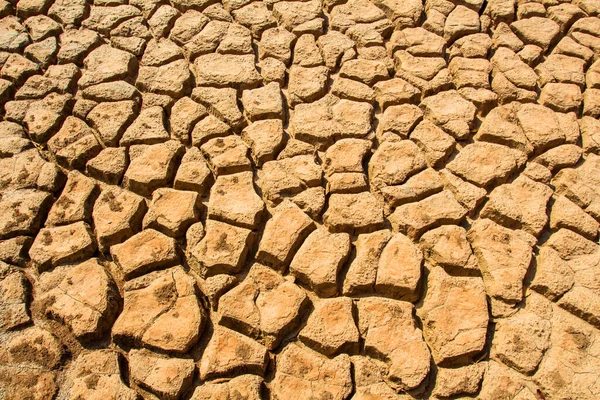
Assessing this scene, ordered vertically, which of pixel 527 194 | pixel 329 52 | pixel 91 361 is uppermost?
pixel 329 52

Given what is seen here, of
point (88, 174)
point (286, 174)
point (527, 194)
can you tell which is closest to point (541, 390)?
point (527, 194)

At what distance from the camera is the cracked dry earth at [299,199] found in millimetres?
1738

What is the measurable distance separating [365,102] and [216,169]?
0.80m

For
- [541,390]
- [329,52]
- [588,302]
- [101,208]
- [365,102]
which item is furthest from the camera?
[329,52]

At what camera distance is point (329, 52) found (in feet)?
8.99

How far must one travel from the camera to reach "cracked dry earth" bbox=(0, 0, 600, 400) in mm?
1738

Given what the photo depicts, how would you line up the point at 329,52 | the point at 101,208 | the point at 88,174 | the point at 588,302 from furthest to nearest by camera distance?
the point at 329,52, the point at 88,174, the point at 101,208, the point at 588,302

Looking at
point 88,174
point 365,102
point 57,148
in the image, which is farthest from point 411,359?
point 57,148

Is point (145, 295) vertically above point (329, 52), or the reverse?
point (329, 52)

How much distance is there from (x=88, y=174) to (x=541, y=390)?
6.39 ft

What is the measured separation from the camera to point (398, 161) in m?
2.26

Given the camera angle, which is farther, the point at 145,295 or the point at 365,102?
the point at 365,102

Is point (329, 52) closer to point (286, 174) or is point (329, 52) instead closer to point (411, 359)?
point (286, 174)

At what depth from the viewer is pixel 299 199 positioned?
2137 millimetres
